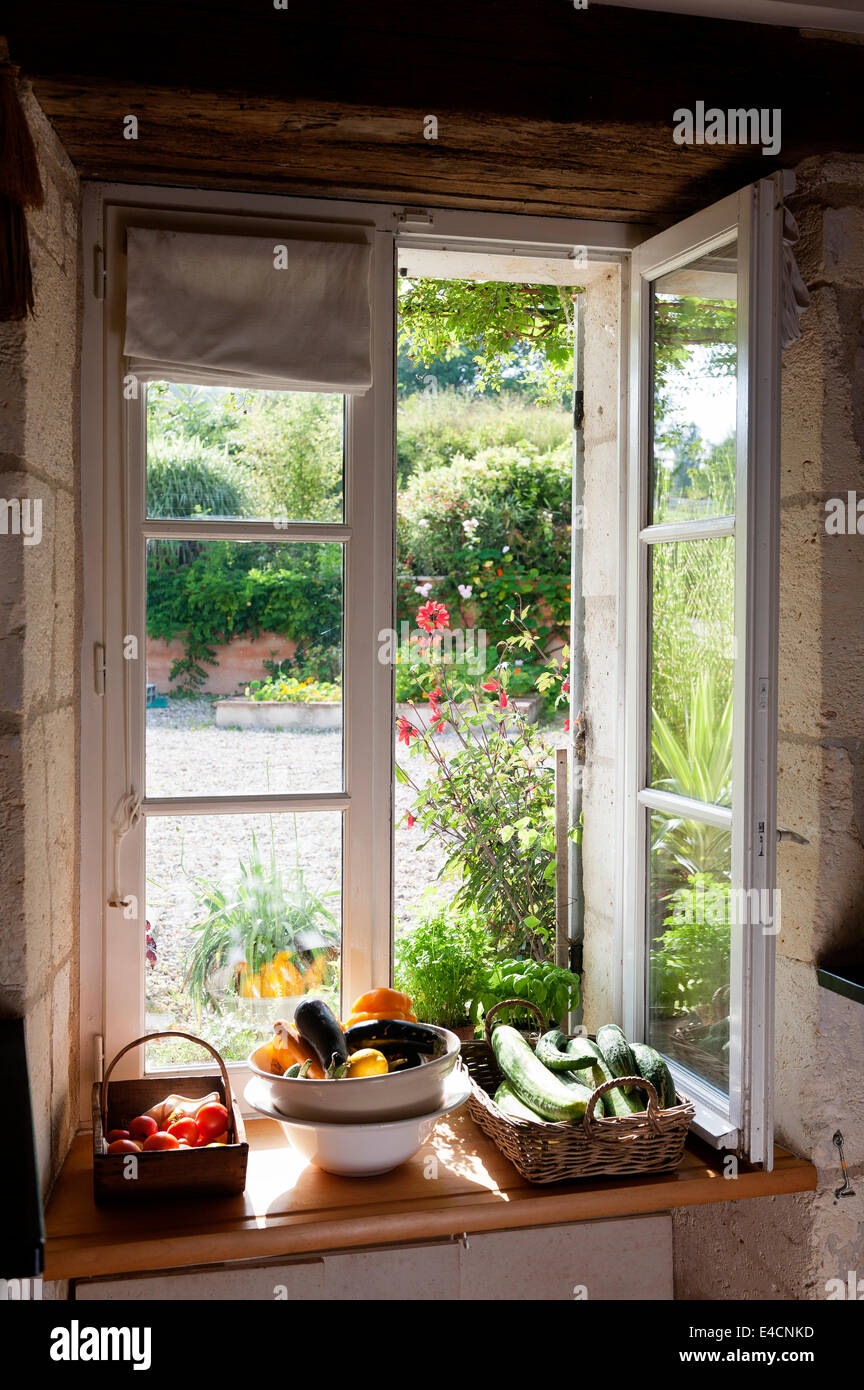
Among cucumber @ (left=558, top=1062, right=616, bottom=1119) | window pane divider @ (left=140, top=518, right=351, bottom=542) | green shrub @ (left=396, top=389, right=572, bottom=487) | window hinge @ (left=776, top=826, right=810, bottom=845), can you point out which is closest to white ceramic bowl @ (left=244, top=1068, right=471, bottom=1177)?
cucumber @ (left=558, top=1062, right=616, bottom=1119)

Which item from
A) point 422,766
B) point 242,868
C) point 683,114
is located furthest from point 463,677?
point 683,114

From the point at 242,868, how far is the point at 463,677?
3.67m

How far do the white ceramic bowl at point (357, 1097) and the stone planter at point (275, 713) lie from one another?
0.64 metres

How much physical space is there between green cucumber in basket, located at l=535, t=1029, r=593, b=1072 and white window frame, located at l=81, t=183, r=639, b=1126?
34 centimetres

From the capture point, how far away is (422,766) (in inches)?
242

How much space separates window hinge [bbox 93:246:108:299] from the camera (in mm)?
1981

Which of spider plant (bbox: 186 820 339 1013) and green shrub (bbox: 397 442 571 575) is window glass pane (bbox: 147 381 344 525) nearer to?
spider plant (bbox: 186 820 339 1013)

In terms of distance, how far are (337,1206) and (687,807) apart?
91cm

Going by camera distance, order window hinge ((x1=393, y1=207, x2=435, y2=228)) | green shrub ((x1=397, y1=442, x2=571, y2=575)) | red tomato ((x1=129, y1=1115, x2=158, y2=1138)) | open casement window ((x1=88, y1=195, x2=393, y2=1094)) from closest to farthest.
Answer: red tomato ((x1=129, y1=1115, x2=158, y2=1138)) < open casement window ((x1=88, y1=195, x2=393, y2=1094)) < window hinge ((x1=393, y1=207, x2=435, y2=228)) < green shrub ((x1=397, y1=442, x2=571, y2=575))

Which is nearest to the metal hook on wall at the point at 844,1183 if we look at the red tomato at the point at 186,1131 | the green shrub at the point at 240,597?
the red tomato at the point at 186,1131

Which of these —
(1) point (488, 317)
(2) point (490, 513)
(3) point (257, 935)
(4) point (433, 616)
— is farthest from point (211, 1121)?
(2) point (490, 513)

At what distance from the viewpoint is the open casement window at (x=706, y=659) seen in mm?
1810
